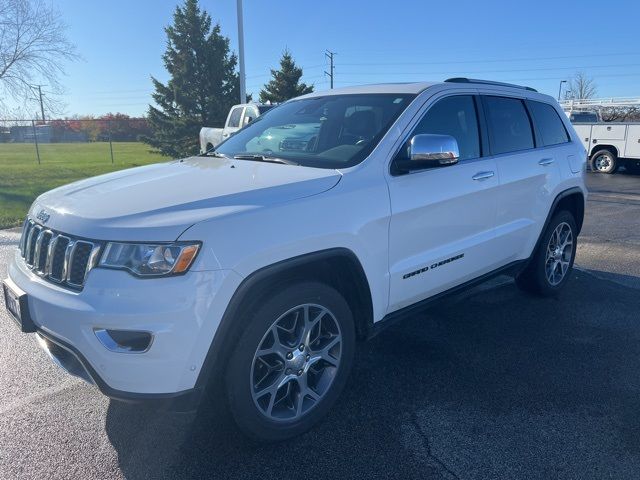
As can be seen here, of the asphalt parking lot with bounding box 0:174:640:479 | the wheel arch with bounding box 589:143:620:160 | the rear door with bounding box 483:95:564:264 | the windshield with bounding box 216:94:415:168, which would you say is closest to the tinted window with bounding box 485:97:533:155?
the rear door with bounding box 483:95:564:264

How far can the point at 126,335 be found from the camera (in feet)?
7.41

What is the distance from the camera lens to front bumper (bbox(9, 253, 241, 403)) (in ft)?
7.34

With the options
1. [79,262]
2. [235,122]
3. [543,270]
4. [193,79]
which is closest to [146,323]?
[79,262]

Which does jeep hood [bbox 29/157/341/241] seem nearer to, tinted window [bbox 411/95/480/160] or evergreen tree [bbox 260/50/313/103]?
tinted window [bbox 411/95/480/160]

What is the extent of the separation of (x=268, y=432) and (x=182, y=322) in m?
0.88

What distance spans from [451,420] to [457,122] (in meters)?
2.09

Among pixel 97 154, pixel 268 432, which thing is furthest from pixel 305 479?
pixel 97 154

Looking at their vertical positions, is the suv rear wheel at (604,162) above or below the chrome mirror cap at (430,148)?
below

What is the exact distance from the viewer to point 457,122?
12.5 ft

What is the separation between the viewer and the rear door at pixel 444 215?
3.16 meters

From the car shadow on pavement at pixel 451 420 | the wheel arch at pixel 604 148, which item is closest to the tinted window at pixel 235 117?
the wheel arch at pixel 604 148

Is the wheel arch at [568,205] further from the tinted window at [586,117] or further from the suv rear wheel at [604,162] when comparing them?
the tinted window at [586,117]

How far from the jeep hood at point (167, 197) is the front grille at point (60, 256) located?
52 mm

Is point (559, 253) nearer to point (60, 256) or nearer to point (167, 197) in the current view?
point (167, 197)
